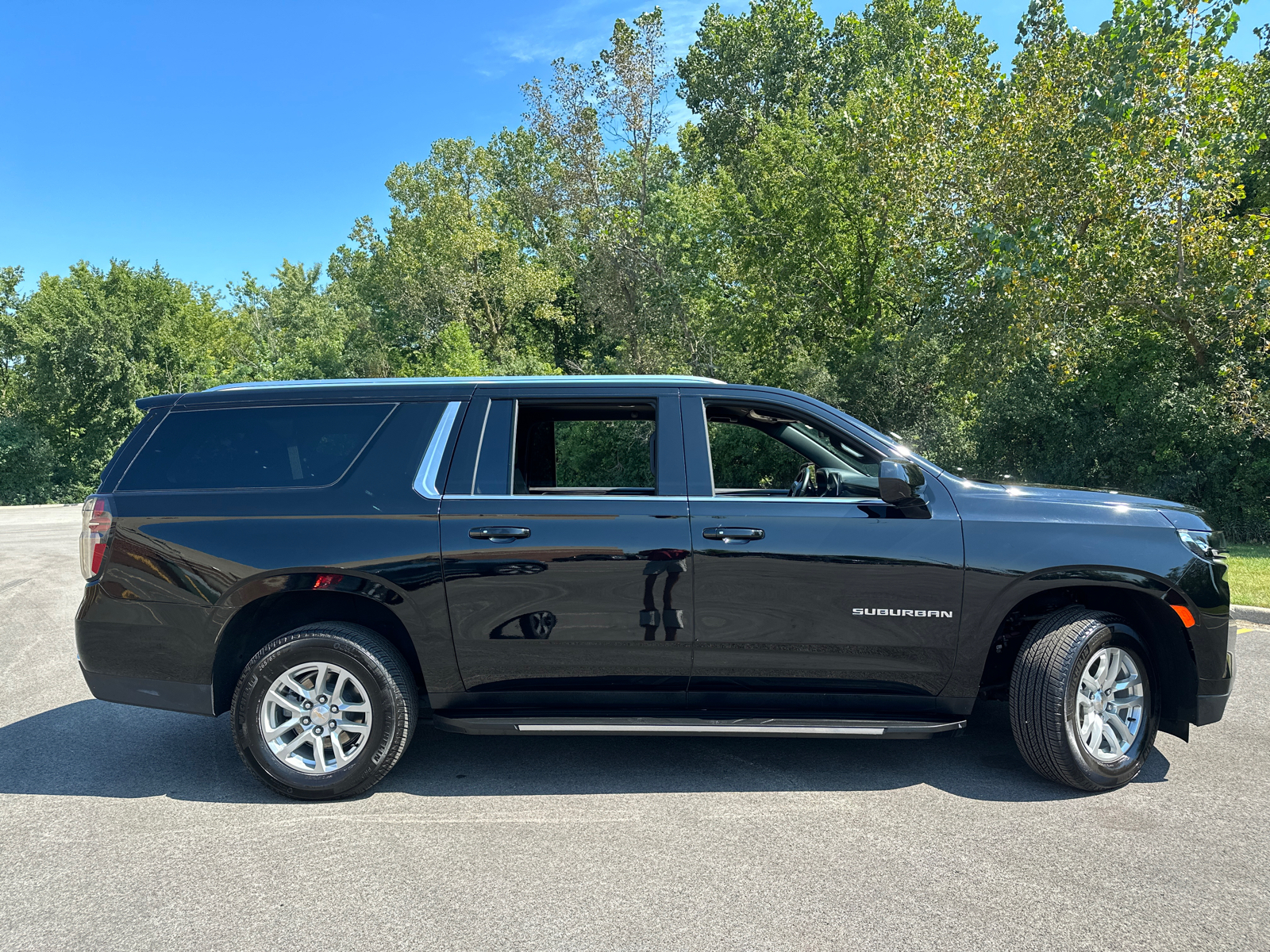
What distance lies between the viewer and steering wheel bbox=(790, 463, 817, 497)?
461 cm

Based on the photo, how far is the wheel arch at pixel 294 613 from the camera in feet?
13.8

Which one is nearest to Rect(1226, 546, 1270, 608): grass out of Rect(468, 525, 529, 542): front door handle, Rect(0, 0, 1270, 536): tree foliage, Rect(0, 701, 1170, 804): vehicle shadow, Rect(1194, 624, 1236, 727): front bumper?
Rect(0, 0, 1270, 536): tree foliage

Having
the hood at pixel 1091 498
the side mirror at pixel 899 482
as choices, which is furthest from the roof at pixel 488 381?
the hood at pixel 1091 498

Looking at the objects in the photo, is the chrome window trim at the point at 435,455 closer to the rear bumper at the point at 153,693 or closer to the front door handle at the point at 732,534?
the front door handle at the point at 732,534

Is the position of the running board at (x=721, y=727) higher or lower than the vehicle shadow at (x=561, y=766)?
higher

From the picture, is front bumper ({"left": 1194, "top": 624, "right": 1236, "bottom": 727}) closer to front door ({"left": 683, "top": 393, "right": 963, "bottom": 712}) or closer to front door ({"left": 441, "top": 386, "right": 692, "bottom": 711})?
front door ({"left": 683, "top": 393, "right": 963, "bottom": 712})

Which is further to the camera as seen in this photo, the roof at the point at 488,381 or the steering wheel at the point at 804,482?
the steering wheel at the point at 804,482

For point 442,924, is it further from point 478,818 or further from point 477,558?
point 477,558

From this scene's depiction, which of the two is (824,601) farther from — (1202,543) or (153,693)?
(153,693)

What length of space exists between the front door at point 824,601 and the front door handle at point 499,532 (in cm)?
80

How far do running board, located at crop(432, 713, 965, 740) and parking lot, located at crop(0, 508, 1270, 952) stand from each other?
332 mm

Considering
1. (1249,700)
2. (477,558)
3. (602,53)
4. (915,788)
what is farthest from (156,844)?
(602,53)

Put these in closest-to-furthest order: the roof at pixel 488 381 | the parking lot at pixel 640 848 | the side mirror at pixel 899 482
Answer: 1. the parking lot at pixel 640 848
2. the side mirror at pixel 899 482
3. the roof at pixel 488 381

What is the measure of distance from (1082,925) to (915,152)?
1516 centimetres
